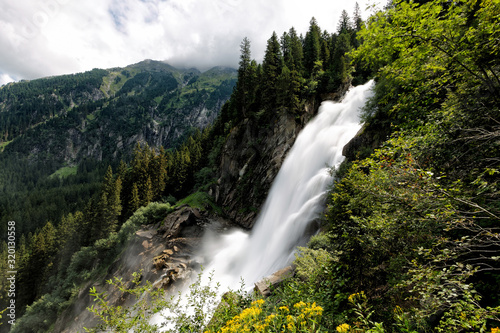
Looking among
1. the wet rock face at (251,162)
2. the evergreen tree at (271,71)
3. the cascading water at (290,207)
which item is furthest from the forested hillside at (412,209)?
the evergreen tree at (271,71)

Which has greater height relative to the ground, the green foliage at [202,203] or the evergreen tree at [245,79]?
the evergreen tree at [245,79]

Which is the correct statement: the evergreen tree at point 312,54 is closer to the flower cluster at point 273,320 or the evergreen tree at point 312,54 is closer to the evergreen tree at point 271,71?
the evergreen tree at point 271,71

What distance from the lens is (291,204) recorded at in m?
21.5

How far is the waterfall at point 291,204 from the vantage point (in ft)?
60.1

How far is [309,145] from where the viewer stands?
2539 centimetres

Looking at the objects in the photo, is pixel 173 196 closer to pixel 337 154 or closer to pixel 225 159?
pixel 225 159

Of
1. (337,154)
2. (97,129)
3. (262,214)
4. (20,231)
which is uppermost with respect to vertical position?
(97,129)

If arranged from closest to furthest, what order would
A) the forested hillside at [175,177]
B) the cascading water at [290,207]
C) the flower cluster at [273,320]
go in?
the flower cluster at [273,320] → the cascading water at [290,207] → the forested hillside at [175,177]

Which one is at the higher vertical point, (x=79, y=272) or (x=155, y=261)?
(x=79, y=272)

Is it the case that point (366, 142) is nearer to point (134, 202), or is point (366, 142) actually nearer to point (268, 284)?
point (268, 284)

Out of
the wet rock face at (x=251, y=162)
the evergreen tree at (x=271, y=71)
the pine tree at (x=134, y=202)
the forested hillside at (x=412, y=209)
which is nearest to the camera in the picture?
the forested hillside at (x=412, y=209)

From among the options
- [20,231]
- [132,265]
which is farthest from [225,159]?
[20,231]

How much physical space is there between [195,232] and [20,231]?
310 ft

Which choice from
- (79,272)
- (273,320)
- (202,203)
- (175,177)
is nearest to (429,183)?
(273,320)
